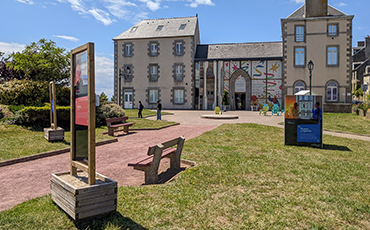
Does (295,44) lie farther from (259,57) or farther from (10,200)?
(10,200)

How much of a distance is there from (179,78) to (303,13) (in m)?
17.2

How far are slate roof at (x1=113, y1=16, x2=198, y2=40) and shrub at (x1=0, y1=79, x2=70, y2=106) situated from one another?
2277cm

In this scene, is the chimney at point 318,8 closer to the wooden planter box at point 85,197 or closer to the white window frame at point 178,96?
the white window frame at point 178,96

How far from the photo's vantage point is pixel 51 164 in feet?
23.5

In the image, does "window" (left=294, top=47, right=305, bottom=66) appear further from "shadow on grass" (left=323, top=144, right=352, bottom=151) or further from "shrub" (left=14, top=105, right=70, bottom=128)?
"shrub" (left=14, top=105, right=70, bottom=128)

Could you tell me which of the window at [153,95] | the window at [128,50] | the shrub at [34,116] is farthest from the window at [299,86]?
the shrub at [34,116]

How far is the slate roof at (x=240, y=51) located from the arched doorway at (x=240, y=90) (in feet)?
7.61

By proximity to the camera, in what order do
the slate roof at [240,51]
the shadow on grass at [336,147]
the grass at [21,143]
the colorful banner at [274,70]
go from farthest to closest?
the slate roof at [240,51] → the colorful banner at [274,70] → the shadow on grass at [336,147] → the grass at [21,143]

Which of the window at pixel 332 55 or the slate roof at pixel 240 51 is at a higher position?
the slate roof at pixel 240 51

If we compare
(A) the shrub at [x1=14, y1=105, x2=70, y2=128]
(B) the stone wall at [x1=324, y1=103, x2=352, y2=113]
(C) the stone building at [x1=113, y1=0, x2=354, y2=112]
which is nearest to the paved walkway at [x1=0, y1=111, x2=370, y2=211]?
(A) the shrub at [x1=14, y1=105, x2=70, y2=128]

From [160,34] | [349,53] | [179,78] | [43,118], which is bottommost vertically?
[43,118]

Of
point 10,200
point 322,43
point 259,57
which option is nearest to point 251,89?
point 259,57

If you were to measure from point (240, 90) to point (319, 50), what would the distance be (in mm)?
10233

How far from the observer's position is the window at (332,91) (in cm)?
3131
